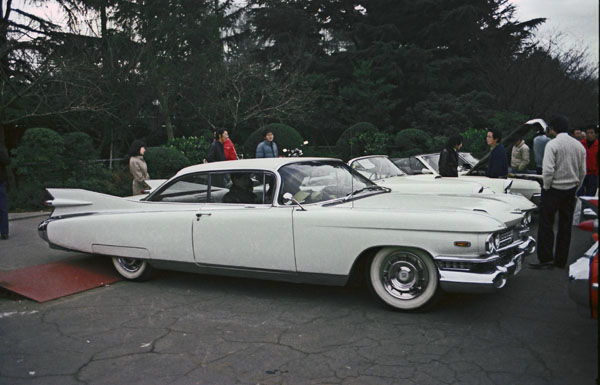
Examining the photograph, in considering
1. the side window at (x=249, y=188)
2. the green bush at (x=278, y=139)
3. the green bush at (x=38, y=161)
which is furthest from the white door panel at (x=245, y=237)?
the green bush at (x=278, y=139)

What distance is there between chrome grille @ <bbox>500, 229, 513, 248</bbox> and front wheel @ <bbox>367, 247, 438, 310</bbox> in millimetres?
708

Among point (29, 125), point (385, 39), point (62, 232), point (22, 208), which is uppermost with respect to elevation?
point (385, 39)

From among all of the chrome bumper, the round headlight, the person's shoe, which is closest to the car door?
the round headlight

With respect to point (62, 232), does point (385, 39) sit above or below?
above

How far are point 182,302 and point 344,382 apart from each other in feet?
7.72

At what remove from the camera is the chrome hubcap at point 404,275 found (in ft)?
14.6

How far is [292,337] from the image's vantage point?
4098mm

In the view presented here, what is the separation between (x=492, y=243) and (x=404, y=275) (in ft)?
2.61

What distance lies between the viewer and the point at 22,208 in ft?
41.8

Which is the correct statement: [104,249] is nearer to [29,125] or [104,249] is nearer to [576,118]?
[29,125]

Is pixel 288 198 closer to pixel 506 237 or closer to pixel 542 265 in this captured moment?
pixel 506 237

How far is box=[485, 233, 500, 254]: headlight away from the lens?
4152 mm

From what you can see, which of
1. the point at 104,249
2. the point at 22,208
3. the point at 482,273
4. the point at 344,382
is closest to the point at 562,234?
the point at 482,273

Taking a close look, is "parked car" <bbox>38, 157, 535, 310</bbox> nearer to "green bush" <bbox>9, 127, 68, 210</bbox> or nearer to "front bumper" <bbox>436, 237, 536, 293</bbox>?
"front bumper" <bbox>436, 237, 536, 293</bbox>
